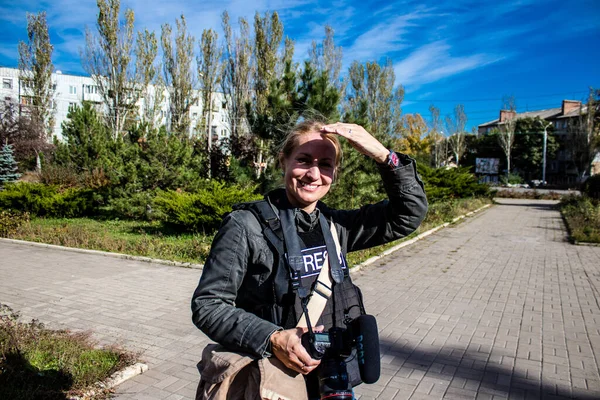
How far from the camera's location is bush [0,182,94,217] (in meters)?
13.7

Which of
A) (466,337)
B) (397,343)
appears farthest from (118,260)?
(466,337)

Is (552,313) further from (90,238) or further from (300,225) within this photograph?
(90,238)

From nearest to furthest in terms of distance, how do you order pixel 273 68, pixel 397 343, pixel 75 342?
pixel 75 342 < pixel 397 343 < pixel 273 68

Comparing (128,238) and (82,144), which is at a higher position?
(82,144)

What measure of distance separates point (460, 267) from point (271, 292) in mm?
8312

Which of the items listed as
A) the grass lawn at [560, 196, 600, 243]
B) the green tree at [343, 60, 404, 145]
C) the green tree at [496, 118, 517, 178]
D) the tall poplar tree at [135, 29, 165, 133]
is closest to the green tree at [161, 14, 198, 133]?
the tall poplar tree at [135, 29, 165, 133]

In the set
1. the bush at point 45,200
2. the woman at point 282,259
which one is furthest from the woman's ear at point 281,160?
the bush at point 45,200

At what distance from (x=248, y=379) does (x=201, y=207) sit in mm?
9492

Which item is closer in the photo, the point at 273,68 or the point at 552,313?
the point at 552,313

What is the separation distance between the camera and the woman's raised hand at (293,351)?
52.4 inches

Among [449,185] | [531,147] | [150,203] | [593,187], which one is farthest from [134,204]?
[531,147]

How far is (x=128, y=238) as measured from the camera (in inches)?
417

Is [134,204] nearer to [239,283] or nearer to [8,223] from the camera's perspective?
[8,223]

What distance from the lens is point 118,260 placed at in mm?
8680
